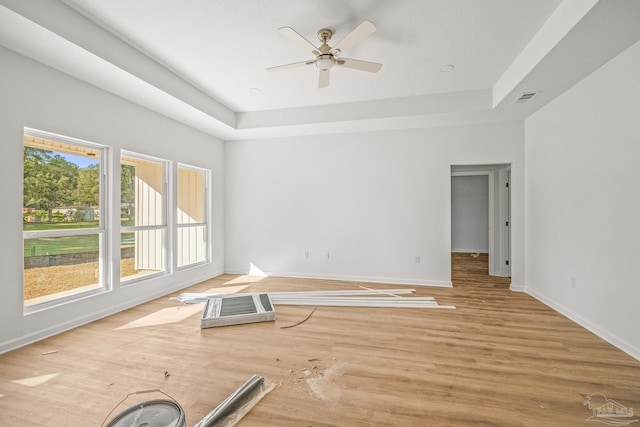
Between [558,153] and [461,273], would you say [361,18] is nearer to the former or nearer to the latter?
[558,153]

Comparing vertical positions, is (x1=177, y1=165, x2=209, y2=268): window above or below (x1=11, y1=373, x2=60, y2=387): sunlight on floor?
above

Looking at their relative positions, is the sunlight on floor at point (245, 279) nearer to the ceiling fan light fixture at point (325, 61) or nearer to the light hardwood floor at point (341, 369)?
the light hardwood floor at point (341, 369)

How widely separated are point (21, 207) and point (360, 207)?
4.30 metres

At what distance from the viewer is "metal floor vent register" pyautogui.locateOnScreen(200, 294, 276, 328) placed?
3.05m

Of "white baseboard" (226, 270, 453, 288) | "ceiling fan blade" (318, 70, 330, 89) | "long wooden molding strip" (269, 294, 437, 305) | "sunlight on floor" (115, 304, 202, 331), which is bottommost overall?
"sunlight on floor" (115, 304, 202, 331)

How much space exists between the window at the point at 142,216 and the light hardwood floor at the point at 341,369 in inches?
32.1

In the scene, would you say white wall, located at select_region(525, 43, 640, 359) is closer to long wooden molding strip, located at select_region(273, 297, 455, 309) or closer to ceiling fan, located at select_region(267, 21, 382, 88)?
long wooden molding strip, located at select_region(273, 297, 455, 309)

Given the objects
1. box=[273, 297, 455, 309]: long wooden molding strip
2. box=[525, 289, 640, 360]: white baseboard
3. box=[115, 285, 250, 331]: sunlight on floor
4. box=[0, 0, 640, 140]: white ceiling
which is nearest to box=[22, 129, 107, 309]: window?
box=[115, 285, 250, 331]: sunlight on floor

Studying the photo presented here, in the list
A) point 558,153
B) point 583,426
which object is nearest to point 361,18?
point 558,153

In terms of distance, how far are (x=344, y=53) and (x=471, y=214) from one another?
23.6 ft

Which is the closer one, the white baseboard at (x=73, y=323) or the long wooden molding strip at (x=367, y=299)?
the white baseboard at (x=73, y=323)

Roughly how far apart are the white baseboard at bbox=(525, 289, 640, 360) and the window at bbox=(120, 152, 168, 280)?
5.42 meters

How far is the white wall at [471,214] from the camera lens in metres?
8.45

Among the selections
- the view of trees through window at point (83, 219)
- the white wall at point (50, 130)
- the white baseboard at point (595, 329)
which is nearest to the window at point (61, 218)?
the view of trees through window at point (83, 219)
